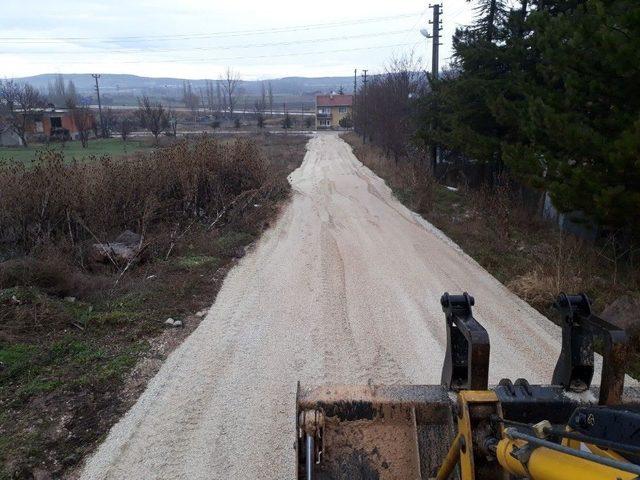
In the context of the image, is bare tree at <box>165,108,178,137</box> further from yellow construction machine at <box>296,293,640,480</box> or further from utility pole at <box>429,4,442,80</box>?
yellow construction machine at <box>296,293,640,480</box>

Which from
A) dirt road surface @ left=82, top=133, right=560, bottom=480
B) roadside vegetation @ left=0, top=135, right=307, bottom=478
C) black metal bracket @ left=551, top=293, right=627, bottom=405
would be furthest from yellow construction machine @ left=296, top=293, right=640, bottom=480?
roadside vegetation @ left=0, top=135, right=307, bottom=478

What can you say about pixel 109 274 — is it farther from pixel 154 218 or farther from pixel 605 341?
pixel 605 341

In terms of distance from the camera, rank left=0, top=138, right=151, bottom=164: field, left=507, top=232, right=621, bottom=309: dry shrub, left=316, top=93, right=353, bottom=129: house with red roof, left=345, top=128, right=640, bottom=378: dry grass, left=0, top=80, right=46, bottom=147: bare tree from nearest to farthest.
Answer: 1. left=507, top=232, right=621, bottom=309: dry shrub
2. left=345, top=128, right=640, bottom=378: dry grass
3. left=0, top=138, right=151, bottom=164: field
4. left=0, top=80, right=46, bottom=147: bare tree
5. left=316, top=93, right=353, bottom=129: house with red roof

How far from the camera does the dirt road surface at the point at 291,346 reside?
5.00 meters

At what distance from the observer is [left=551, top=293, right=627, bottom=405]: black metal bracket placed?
2.76m

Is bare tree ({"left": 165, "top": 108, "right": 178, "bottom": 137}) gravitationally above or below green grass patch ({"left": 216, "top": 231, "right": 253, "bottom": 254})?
above

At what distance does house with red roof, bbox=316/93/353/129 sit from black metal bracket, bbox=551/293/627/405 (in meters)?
92.9

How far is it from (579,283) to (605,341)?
710 cm

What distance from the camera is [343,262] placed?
11.4 meters

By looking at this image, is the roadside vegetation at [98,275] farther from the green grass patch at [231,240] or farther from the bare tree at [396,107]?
the bare tree at [396,107]

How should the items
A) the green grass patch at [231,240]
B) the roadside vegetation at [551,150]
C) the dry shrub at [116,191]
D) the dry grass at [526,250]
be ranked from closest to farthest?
the roadside vegetation at [551,150] < the dry grass at [526,250] < the dry shrub at [116,191] < the green grass patch at [231,240]

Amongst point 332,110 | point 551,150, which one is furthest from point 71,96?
point 551,150

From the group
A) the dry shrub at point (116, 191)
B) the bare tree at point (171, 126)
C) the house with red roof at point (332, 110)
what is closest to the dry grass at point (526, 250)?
the dry shrub at point (116, 191)

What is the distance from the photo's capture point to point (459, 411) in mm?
2674
